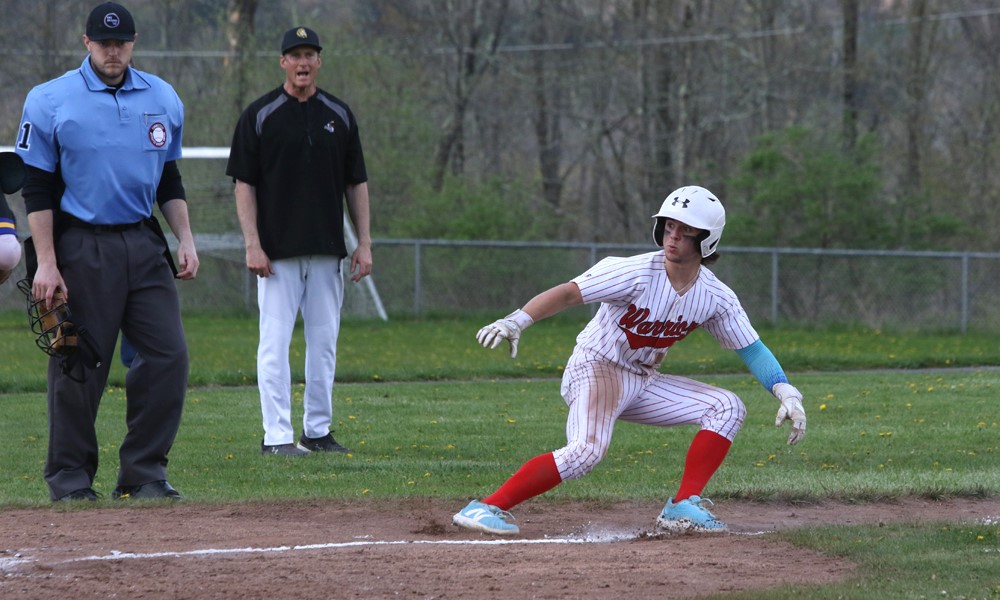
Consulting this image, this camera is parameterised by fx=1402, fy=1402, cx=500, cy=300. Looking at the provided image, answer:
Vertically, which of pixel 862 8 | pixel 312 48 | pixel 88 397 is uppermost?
pixel 862 8

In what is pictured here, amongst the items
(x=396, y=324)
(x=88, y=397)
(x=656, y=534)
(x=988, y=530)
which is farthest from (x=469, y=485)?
(x=396, y=324)

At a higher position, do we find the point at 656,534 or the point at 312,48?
the point at 312,48

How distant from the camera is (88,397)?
6.72 m

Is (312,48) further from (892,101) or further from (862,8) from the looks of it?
(862,8)

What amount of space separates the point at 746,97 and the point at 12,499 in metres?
24.9

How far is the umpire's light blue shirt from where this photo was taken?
6.54 metres

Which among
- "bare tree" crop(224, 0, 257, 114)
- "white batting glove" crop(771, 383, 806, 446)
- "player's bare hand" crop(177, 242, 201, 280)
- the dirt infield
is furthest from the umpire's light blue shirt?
"bare tree" crop(224, 0, 257, 114)

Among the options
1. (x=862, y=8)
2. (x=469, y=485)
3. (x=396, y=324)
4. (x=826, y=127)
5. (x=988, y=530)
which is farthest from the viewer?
(x=862, y=8)

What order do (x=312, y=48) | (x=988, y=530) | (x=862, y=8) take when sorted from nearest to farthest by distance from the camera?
(x=988, y=530), (x=312, y=48), (x=862, y=8)

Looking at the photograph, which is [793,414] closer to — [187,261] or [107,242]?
[187,261]

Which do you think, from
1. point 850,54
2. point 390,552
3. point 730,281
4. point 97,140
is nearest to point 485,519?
point 390,552

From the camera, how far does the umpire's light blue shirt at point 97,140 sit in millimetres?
6539

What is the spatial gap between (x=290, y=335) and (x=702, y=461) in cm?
303

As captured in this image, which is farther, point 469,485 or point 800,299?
point 800,299
